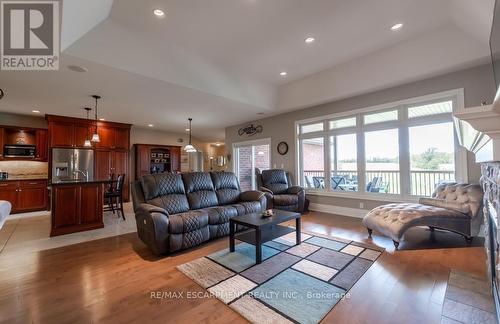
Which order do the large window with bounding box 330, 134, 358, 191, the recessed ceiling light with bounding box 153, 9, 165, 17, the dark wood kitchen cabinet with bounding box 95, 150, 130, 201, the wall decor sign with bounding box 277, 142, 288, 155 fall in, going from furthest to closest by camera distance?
the dark wood kitchen cabinet with bounding box 95, 150, 130, 201 → the wall decor sign with bounding box 277, 142, 288, 155 → the large window with bounding box 330, 134, 358, 191 → the recessed ceiling light with bounding box 153, 9, 165, 17

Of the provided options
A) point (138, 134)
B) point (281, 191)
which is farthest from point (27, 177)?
point (281, 191)

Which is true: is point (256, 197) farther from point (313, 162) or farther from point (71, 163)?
point (71, 163)

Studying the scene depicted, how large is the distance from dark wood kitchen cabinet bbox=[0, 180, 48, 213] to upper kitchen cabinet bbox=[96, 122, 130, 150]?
176 cm

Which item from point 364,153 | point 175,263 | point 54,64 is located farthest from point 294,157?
point 54,64

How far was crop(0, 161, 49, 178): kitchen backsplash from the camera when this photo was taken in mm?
5741

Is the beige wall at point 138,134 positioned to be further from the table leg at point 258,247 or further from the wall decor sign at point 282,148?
the table leg at point 258,247

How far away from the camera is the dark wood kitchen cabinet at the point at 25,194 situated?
17.7 feet

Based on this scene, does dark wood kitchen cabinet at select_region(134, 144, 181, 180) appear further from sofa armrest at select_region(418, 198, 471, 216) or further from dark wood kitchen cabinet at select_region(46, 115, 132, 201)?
sofa armrest at select_region(418, 198, 471, 216)

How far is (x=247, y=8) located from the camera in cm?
280

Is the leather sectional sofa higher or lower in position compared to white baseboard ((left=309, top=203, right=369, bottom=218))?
higher

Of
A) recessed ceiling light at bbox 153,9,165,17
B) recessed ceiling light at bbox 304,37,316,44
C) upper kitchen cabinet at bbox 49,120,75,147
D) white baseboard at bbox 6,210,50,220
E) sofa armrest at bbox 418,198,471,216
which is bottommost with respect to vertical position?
white baseboard at bbox 6,210,50,220

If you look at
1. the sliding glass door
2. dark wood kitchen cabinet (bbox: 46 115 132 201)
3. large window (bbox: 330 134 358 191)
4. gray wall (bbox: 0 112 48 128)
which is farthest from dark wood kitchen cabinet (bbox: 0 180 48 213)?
Answer: large window (bbox: 330 134 358 191)

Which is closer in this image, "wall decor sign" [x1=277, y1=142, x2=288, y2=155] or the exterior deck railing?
the exterior deck railing

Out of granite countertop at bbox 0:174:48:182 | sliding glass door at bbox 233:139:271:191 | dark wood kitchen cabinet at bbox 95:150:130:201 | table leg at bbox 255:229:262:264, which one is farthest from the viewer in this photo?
sliding glass door at bbox 233:139:271:191
